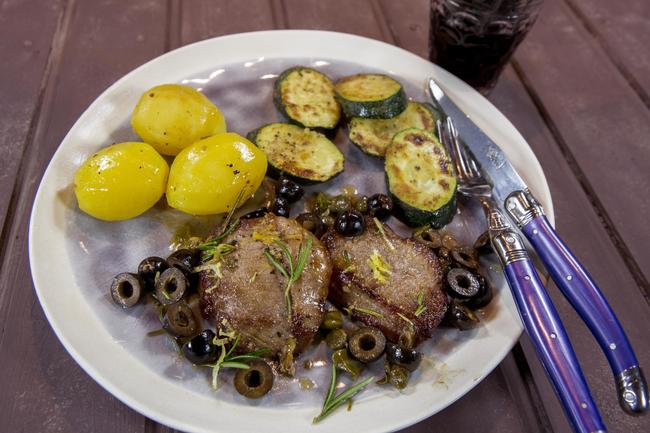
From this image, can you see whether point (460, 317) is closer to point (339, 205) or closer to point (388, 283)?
point (388, 283)

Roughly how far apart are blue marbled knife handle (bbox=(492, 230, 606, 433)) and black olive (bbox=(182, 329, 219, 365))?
1090 mm

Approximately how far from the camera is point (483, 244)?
2.02m

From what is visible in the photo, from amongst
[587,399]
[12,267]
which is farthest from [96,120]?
[587,399]

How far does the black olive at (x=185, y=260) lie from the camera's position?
5.93 feet

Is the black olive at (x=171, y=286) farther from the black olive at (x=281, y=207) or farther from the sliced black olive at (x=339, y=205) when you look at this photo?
the sliced black olive at (x=339, y=205)

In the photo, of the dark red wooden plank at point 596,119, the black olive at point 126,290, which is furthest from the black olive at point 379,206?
the dark red wooden plank at point 596,119

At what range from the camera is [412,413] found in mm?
1583

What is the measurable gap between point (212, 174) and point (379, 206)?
2.36 feet

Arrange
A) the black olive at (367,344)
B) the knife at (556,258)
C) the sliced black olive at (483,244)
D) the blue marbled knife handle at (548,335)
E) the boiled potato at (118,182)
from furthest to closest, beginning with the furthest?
the sliced black olive at (483,244) < the boiled potato at (118,182) < the black olive at (367,344) < the knife at (556,258) < the blue marbled knife handle at (548,335)

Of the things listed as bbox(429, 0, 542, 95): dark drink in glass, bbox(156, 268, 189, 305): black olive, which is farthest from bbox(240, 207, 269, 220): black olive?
bbox(429, 0, 542, 95): dark drink in glass

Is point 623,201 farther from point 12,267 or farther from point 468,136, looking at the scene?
point 12,267

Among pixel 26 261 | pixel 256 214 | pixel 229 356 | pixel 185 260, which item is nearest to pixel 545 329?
pixel 229 356

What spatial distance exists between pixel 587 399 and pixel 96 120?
2.25 meters

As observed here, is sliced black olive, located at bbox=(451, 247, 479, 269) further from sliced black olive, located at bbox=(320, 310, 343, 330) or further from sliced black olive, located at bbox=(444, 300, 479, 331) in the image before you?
sliced black olive, located at bbox=(320, 310, 343, 330)
